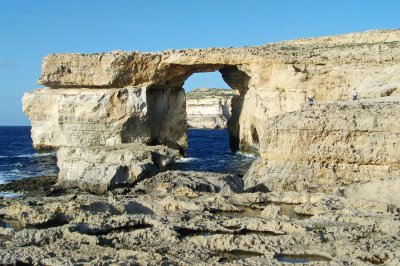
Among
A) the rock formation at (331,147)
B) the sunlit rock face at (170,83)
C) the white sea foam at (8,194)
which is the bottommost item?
the white sea foam at (8,194)

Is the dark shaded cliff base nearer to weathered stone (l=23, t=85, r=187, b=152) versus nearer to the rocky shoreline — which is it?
the rocky shoreline

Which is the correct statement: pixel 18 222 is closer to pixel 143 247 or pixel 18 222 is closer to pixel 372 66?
pixel 143 247

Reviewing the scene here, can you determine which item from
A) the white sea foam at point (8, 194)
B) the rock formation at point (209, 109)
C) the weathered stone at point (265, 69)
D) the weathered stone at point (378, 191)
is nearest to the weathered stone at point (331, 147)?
the weathered stone at point (378, 191)

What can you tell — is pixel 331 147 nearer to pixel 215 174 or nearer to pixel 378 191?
pixel 378 191

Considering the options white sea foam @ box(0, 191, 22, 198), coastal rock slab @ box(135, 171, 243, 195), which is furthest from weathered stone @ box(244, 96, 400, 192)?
white sea foam @ box(0, 191, 22, 198)

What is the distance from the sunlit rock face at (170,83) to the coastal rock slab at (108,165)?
29.2 feet

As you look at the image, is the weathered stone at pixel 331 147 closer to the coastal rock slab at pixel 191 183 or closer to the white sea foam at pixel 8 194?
the coastal rock slab at pixel 191 183

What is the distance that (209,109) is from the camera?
312 feet

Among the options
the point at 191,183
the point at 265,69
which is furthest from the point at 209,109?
the point at 191,183

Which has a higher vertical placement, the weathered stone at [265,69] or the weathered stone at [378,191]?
the weathered stone at [265,69]

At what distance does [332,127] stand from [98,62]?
2059 centimetres

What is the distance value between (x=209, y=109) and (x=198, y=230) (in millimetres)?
83106

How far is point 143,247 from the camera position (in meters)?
10.6

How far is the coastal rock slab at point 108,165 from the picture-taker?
840 inches
